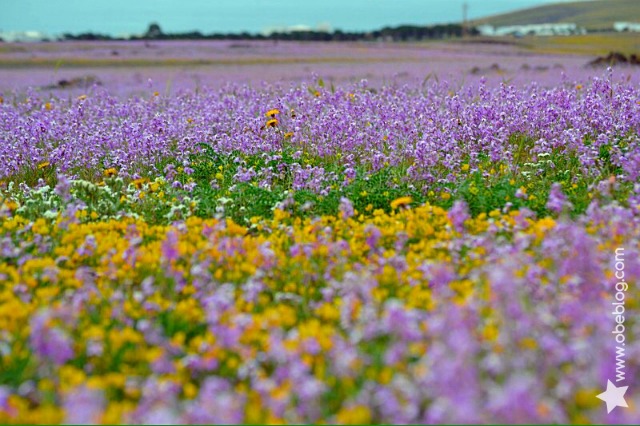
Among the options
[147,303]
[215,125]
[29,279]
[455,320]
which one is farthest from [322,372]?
[215,125]

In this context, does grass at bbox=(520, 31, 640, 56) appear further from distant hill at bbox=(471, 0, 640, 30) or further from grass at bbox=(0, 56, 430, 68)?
distant hill at bbox=(471, 0, 640, 30)

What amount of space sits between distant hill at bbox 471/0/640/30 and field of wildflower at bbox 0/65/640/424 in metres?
92.8

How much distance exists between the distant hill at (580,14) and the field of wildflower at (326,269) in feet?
304

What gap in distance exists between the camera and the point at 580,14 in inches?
4798

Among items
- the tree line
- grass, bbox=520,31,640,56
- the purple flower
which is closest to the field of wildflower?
the purple flower

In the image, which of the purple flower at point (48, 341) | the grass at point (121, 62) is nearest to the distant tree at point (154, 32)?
the grass at point (121, 62)

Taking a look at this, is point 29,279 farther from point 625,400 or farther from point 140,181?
point 625,400

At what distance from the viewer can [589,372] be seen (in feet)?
10.4

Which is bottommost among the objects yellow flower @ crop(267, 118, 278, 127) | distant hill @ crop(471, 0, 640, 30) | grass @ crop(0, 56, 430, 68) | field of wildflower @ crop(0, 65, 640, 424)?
field of wildflower @ crop(0, 65, 640, 424)

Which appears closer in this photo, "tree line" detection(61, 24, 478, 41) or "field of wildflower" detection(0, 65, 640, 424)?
"field of wildflower" detection(0, 65, 640, 424)

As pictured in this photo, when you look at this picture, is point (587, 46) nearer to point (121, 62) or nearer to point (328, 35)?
point (328, 35)

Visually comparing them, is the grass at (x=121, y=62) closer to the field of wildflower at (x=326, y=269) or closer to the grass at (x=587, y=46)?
the grass at (x=587, y=46)

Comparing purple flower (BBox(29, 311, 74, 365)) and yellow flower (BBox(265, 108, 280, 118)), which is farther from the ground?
yellow flower (BBox(265, 108, 280, 118))

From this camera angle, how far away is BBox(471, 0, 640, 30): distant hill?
340 ft
